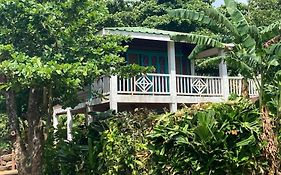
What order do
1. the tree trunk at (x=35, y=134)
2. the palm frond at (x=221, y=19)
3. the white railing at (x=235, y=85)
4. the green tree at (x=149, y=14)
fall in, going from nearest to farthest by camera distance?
the palm frond at (x=221, y=19)
the tree trunk at (x=35, y=134)
the white railing at (x=235, y=85)
the green tree at (x=149, y=14)

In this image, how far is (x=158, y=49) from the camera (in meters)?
A: 18.5

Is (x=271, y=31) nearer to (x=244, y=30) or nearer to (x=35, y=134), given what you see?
(x=244, y=30)

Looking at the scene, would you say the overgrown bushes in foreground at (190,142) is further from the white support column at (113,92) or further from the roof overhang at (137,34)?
the roof overhang at (137,34)

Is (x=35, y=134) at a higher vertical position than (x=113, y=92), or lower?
lower

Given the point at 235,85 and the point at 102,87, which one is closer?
the point at 102,87

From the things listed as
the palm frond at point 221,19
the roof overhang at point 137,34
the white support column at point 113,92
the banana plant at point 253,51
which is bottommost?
the white support column at point 113,92

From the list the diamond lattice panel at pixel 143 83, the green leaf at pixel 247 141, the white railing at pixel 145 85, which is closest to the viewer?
the green leaf at pixel 247 141

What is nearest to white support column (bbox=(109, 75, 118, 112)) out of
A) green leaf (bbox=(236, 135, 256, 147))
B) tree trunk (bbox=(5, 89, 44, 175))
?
tree trunk (bbox=(5, 89, 44, 175))

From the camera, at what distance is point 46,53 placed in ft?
36.5

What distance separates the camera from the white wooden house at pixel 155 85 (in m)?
14.3

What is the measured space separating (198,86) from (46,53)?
6701mm

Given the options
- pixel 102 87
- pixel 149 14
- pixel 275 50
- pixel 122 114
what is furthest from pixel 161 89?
Result: pixel 149 14

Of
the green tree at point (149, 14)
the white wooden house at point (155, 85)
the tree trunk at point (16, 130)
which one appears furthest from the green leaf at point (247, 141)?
the green tree at point (149, 14)

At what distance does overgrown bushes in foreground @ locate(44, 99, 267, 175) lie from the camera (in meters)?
7.93
